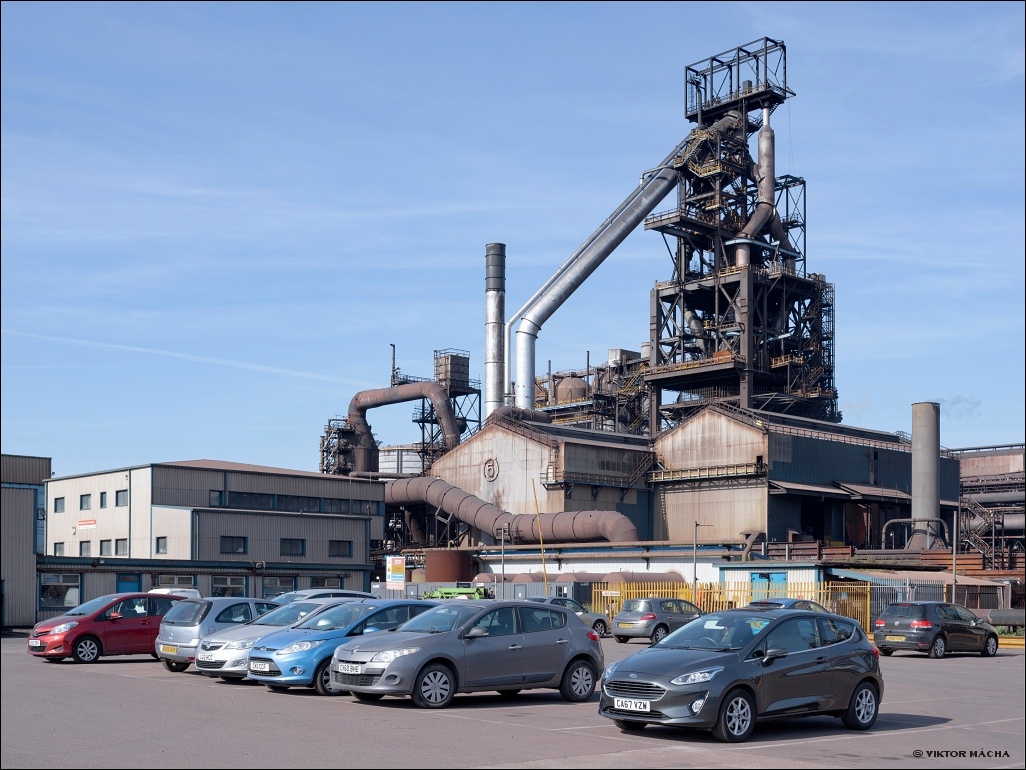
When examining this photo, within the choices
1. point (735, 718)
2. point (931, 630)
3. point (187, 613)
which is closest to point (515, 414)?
point (931, 630)

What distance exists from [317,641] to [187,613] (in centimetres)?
618

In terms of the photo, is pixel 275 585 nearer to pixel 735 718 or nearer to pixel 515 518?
pixel 515 518

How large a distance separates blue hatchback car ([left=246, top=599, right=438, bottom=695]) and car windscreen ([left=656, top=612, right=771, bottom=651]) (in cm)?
541

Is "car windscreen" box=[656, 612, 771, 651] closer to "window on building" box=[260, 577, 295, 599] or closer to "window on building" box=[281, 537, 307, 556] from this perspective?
"window on building" box=[260, 577, 295, 599]

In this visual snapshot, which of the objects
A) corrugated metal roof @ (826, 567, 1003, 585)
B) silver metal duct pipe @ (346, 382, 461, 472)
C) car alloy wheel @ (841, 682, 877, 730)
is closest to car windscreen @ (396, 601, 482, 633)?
car alloy wheel @ (841, 682, 877, 730)

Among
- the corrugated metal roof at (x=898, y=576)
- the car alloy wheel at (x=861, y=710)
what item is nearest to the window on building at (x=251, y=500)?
the corrugated metal roof at (x=898, y=576)

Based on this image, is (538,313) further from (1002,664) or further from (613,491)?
(1002,664)

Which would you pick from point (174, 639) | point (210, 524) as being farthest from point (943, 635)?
point (210, 524)

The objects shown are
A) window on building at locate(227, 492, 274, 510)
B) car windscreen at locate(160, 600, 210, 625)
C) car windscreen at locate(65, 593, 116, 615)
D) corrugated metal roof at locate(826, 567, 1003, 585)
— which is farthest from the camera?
window on building at locate(227, 492, 274, 510)

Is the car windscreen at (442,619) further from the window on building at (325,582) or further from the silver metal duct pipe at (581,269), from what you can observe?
the silver metal duct pipe at (581,269)

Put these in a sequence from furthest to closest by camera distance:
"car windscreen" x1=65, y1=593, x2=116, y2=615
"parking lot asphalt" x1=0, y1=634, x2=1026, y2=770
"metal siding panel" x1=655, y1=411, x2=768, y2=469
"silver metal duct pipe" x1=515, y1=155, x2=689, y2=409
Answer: "silver metal duct pipe" x1=515, y1=155, x2=689, y2=409 → "metal siding panel" x1=655, y1=411, x2=768, y2=469 → "car windscreen" x1=65, y1=593, x2=116, y2=615 → "parking lot asphalt" x1=0, y1=634, x2=1026, y2=770

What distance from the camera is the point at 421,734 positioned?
1402 centimetres

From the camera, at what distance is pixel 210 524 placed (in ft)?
191

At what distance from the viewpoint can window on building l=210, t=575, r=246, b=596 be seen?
53.2 m
